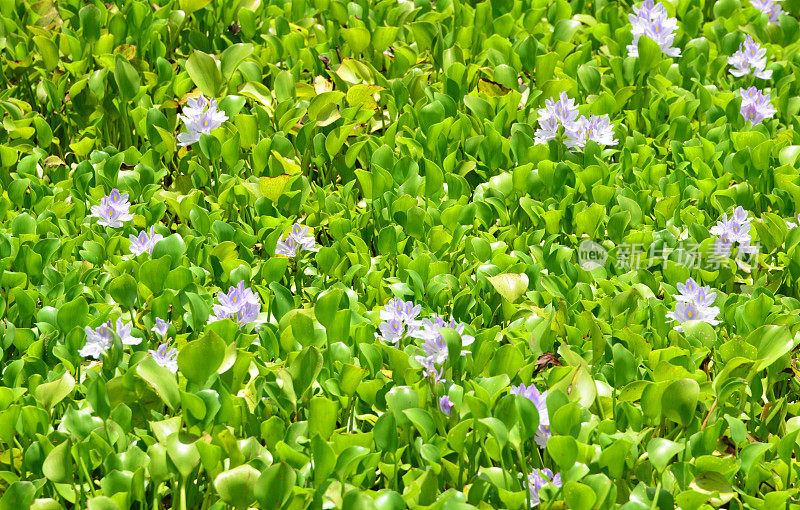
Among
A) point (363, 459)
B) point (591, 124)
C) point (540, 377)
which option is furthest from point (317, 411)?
point (591, 124)

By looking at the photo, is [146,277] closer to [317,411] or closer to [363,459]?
[317,411]

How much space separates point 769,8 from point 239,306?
3045 mm

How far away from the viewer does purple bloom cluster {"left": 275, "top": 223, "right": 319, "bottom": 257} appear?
2895 millimetres

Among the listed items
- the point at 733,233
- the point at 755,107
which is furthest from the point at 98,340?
the point at 755,107

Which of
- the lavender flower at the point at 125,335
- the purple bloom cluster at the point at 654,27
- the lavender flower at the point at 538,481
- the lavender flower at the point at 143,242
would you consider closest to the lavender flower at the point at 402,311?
the lavender flower at the point at 538,481

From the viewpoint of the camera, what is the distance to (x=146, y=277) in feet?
8.91

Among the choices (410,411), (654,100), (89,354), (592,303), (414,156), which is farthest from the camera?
(654,100)

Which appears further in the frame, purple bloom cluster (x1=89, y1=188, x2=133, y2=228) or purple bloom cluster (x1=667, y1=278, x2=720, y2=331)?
purple bloom cluster (x1=89, y1=188, x2=133, y2=228)

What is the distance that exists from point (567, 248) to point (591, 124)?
2.10ft

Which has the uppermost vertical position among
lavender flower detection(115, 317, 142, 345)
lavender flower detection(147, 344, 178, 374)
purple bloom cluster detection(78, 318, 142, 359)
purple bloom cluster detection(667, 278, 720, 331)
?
purple bloom cluster detection(667, 278, 720, 331)

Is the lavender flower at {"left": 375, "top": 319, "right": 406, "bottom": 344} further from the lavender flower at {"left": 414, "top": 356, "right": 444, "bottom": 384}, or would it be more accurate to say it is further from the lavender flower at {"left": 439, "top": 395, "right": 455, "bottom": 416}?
the lavender flower at {"left": 439, "top": 395, "right": 455, "bottom": 416}

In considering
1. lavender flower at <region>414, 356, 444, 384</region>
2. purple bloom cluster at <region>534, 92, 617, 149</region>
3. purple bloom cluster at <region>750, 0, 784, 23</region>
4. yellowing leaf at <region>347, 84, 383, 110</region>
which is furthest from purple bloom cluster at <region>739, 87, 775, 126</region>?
lavender flower at <region>414, 356, 444, 384</region>

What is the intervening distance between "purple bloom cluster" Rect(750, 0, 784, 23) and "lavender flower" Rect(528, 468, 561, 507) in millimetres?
2971

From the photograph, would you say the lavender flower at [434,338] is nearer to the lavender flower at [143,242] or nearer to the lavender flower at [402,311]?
the lavender flower at [402,311]
